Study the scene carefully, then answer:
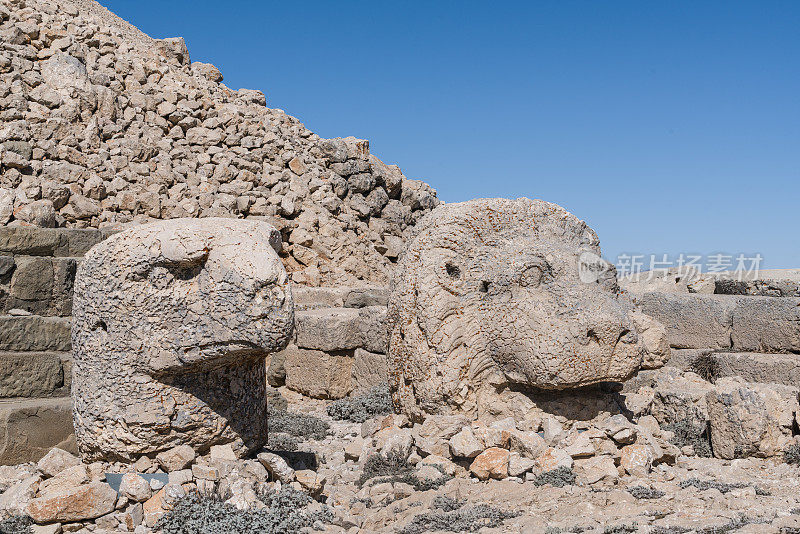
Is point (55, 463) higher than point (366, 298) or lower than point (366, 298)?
lower

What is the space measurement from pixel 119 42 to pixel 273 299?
1490 cm

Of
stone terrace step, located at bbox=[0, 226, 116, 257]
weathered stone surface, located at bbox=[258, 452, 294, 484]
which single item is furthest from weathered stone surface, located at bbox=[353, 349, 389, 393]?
weathered stone surface, located at bbox=[258, 452, 294, 484]

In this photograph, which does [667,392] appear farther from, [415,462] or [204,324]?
[204,324]

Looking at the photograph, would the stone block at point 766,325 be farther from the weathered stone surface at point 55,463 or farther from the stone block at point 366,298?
the weathered stone surface at point 55,463

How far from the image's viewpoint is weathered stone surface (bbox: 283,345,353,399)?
9.34 meters

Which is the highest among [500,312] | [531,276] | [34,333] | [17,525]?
[531,276]

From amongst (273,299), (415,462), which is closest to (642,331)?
(415,462)

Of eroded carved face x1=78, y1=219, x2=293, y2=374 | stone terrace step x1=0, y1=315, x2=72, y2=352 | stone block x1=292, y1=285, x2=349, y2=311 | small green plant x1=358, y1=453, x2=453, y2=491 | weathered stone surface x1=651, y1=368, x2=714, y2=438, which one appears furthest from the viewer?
stone block x1=292, y1=285, x2=349, y2=311

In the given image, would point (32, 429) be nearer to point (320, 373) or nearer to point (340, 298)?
point (320, 373)

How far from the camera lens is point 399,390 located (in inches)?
242

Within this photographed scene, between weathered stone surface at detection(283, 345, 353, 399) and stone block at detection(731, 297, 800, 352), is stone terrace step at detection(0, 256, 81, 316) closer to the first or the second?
weathered stone surface at detection(283, 345, 353, 399)

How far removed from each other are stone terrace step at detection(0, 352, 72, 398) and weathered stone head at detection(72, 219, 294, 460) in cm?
122

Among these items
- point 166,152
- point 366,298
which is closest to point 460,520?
point 366,298

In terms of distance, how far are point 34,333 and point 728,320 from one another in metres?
6.71
